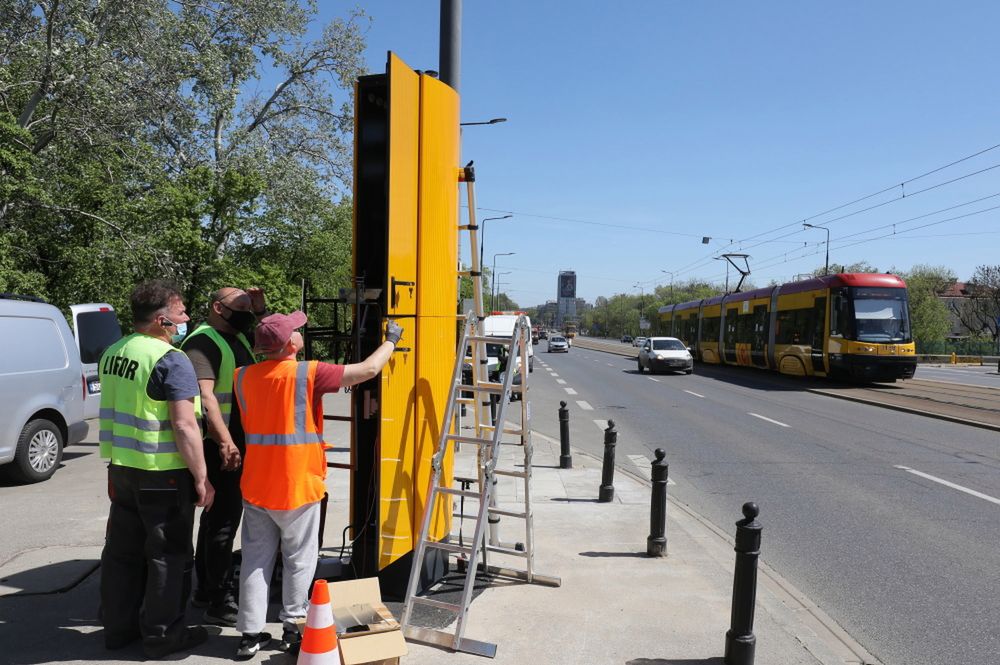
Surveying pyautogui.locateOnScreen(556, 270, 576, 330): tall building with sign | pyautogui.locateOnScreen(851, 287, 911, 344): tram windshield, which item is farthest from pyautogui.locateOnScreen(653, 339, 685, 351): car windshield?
pyautogui.locateOnScreen(556, 270, 576, 330): tall building with sign

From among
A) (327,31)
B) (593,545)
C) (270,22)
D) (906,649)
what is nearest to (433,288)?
(593,545)

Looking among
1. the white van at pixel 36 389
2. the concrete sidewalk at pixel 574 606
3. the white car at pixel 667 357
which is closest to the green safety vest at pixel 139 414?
the concrete sidewalk at pixel 574 606

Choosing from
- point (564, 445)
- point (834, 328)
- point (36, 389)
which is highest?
point (834, 328)

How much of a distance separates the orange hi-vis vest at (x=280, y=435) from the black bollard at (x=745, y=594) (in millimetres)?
2303

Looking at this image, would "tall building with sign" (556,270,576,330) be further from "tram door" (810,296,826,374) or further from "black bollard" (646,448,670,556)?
"black bollard" (646,448,670,556)

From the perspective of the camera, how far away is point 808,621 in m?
4.61

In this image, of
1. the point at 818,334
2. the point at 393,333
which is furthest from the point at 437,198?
the point at 818,334

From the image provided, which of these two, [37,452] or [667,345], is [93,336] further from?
[667,345]

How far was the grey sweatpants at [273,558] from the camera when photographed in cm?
381

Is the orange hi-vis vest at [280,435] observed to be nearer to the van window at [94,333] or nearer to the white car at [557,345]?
the van window at [94,333]

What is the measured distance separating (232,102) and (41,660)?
73.2 ft

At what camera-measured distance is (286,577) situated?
3.90 meters

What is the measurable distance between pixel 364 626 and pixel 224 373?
1684 mm

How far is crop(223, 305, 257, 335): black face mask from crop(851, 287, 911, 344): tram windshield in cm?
2068
